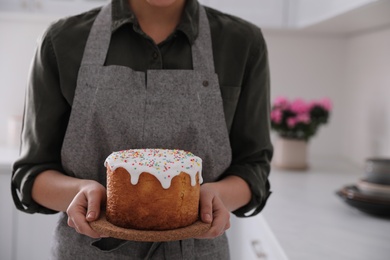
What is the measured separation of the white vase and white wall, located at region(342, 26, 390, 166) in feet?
0.93

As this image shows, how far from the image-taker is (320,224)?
1.50m

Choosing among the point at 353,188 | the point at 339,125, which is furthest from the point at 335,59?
the point at 353,188

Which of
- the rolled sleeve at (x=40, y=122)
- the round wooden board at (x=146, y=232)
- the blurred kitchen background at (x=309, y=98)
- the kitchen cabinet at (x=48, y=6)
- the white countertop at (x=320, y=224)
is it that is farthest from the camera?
the kitchen cabinet at (x=48, y=6)

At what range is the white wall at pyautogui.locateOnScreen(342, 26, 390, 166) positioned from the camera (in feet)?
7.16

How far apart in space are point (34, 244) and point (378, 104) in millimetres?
1560

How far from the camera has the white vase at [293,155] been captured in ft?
7.79

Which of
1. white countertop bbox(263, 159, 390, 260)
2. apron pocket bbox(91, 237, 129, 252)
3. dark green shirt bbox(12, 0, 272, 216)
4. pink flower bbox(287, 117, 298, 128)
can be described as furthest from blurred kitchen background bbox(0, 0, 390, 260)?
apron pocket bbox(91, 237, 129, 252)

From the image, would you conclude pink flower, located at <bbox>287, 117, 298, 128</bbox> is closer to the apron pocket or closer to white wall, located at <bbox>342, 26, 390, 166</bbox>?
white wall, located at <bbox>342, 26, 390, 166</bbox>

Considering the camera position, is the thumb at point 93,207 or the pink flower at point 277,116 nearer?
the thumb at point 93,207

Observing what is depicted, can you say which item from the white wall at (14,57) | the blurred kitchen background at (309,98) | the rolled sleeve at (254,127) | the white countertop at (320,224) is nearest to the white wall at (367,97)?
the blurred kitchen background at (309,98)

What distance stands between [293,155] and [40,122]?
5.09ft

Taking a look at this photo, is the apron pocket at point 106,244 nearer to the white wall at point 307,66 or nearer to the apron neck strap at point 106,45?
the apron neck strap at point 106,45

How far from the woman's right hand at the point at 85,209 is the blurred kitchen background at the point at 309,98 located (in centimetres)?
58

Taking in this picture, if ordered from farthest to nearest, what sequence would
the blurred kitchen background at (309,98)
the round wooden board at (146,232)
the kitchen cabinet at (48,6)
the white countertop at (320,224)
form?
1. the kitchen cabinet at (48,6)
2. the blurred kitchen background at (309,98)
3. the white countertop at (320,224)
4. the round wooden board at (146,232)
